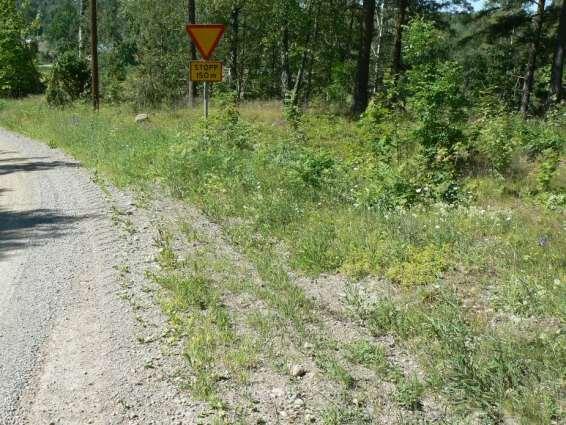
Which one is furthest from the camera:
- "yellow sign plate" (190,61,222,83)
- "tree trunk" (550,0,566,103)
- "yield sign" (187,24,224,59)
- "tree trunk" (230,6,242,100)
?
"tree trunk" (230,6,242,100)

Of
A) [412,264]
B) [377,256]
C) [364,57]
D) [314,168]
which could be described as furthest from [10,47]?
[412,264]

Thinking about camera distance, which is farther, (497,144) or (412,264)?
(497,144)

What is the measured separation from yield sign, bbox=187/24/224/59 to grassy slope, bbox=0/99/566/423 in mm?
2209

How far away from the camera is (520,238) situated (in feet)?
19.6

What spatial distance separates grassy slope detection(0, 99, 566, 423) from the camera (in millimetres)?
3672

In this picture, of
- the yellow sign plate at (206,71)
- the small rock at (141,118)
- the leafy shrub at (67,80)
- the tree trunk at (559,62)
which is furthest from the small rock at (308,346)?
the leafy shrub at (67,80)

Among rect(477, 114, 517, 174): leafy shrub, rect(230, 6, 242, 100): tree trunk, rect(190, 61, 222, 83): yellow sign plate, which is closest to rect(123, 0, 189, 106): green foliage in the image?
rect(230, 6, 242, 100): tree trunk

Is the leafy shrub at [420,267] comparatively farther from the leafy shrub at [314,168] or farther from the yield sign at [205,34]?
the yield sign at [205,34]

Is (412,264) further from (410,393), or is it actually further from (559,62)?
(559,62)

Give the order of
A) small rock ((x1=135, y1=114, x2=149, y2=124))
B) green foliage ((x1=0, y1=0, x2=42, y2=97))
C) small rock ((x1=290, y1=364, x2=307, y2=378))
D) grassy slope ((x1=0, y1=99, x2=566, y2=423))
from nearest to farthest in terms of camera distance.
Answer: grassy slope ((x1=0, y1=99, x2=566, y2=423)) → small rock ((x1=290, y1=364, x2=307, y2=378)) → small rock ((x1=135, y1=114, x2=149, y2=124)) → green foliage ((x1=0, y1=0, x2=42, y2=97))

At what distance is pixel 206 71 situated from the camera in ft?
39.8

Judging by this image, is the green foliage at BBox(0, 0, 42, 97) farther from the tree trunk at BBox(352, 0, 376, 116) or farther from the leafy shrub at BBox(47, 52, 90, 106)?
the tree trunk at BBox(352, 0, 376, 116)

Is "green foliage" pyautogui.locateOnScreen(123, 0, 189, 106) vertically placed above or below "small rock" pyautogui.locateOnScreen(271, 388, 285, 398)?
above

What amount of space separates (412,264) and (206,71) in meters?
8.13
